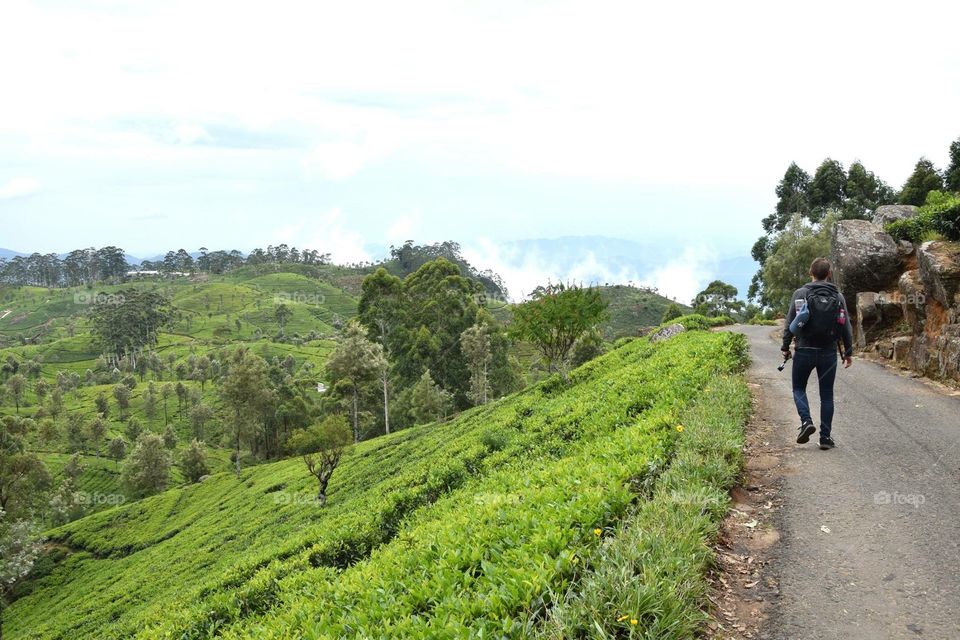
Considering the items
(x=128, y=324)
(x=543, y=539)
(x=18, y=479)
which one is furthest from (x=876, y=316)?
(x=128, y=324)

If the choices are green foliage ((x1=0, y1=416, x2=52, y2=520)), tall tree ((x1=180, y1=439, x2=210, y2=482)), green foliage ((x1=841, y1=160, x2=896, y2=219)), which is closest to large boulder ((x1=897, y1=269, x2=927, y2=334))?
green foliage ((x1=841, y1=160, x2=896, y2=219))

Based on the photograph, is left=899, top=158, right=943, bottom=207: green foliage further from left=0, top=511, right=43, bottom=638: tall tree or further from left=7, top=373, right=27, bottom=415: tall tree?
left=7, top=373, right=27, bottom=415: tall tree

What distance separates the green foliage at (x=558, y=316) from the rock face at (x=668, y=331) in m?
6.17

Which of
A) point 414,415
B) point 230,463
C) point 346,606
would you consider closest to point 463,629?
point 346,606

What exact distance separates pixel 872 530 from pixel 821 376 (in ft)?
11.2

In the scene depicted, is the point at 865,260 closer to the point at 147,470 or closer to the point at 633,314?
the point at 147,470

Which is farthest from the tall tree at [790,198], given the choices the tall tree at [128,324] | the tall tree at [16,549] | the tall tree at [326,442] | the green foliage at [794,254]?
the tall tree at [128,324]

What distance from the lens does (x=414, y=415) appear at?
2672 inches

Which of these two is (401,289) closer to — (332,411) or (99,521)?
(332,411)

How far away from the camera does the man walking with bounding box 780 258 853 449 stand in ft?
31.2

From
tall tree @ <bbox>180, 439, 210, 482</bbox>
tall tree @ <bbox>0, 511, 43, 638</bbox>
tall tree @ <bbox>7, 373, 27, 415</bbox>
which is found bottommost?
tall tree @ <bbox>180, 439, 210, 482</bbox>

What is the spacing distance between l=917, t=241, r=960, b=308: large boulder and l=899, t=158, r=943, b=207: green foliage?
38234 millimetres

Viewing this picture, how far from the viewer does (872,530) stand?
22.5 ft

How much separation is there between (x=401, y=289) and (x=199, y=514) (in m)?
41.8
